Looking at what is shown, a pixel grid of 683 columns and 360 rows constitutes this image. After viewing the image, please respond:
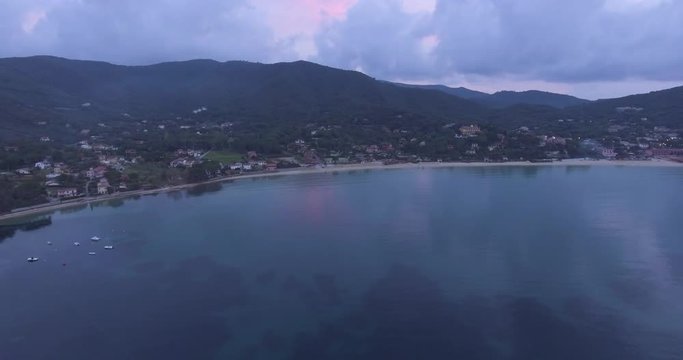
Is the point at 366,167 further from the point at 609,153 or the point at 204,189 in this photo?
the point at 609,153

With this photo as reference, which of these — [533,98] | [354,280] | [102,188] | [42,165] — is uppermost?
[533,98]

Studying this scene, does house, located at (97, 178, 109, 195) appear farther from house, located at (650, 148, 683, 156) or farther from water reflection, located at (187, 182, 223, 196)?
house, located at (650, 148, 683, 156)

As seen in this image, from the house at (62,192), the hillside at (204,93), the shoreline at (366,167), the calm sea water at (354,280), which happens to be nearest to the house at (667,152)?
the shoreline at (366,167)

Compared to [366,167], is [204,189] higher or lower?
lower

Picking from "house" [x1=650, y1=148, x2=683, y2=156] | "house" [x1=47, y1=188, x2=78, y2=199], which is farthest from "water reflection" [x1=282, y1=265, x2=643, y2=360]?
"house" [x1=650, y1=148, x2=683, y2=156]

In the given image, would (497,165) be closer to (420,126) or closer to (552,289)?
(420,126)

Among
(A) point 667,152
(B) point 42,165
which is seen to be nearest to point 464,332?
(B) point 42,165
